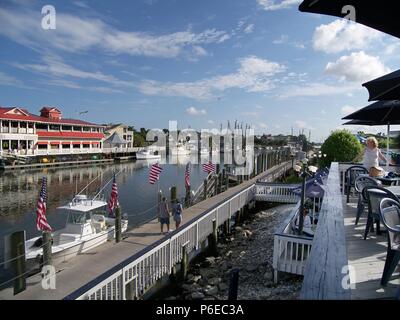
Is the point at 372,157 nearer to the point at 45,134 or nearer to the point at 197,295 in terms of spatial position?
the point at 197,295

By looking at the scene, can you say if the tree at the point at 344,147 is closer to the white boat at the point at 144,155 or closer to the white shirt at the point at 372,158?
the white shirt at the point at 372,158

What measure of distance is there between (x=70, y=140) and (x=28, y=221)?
140ft

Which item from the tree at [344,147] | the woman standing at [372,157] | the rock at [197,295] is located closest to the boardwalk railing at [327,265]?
the woman standing at [372,157]

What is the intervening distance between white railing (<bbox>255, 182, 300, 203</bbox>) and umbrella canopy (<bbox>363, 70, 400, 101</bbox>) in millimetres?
16337

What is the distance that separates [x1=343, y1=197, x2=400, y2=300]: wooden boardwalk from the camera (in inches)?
118

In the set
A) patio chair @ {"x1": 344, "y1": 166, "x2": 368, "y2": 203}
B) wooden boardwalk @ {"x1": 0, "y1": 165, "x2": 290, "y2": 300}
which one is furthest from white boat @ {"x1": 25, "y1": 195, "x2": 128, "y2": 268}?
patio chair @ {"x1": 344, "y1": 166, "x2": 368, "y2": 203}

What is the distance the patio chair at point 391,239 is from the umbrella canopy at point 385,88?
→ 1284 mm

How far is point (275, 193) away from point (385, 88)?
17414 millimetres

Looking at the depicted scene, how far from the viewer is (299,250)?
331 inches

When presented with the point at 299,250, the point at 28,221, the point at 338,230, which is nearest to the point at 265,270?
the point at 299,250

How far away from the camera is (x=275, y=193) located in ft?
66.9

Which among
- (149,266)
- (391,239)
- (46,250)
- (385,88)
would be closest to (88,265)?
(46,250)

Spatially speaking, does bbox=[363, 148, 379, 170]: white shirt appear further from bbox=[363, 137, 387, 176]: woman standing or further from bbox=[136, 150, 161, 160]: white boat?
bbox=[136, 150, 161, 160]: white boat
